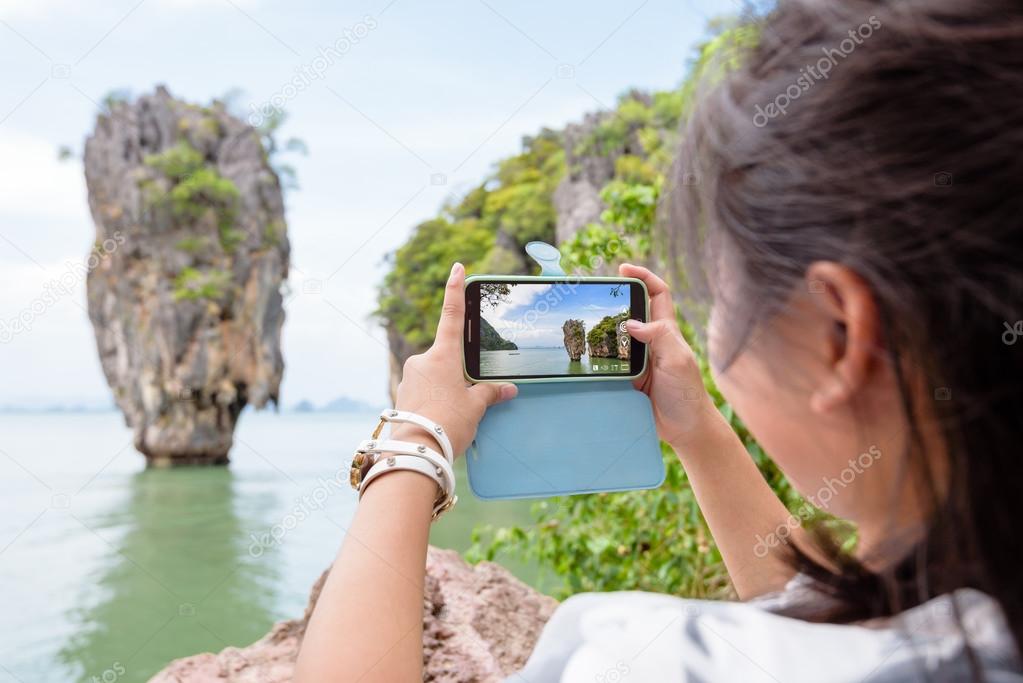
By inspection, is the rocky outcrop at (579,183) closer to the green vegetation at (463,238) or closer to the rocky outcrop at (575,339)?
the green vegetation at (463,238)

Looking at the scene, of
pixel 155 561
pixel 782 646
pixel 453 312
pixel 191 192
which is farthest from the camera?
pixel 191 192

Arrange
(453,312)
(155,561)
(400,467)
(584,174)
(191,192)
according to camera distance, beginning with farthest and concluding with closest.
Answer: (191,192), (584,174), (155,561), (453,312), (400,467)

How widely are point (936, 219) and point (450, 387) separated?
0.98 ft

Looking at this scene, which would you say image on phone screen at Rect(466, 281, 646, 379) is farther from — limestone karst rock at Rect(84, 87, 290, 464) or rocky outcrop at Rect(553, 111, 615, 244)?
limestone karst rock at Rect(84, 87, 290, 464)

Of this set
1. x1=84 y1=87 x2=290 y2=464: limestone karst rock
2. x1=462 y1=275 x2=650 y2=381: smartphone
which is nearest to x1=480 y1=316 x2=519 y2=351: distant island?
x1=462 y1=275 x2=650 y2=381: smartphone

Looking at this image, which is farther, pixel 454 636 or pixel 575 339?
pixel 454 636

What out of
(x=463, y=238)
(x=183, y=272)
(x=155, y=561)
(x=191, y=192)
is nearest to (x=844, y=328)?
(x=155, y=561)

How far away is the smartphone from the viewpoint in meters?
0.53

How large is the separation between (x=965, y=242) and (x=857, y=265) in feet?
0.11

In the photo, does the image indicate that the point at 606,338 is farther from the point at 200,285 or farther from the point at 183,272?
the point at 183,272

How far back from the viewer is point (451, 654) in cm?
75

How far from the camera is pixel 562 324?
1.82 ft

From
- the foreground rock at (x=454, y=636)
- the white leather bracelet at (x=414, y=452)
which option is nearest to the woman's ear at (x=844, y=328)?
the white leather bracelet at (x=414, y=452)

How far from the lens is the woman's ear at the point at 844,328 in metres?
0.26
